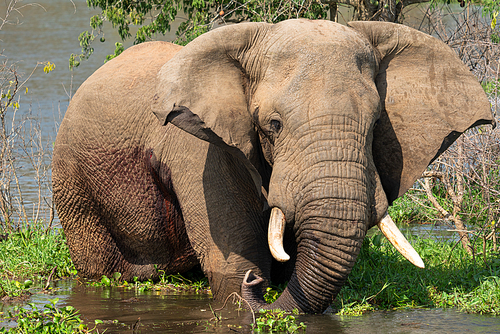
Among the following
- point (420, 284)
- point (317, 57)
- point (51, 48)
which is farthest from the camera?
point (51, 48)

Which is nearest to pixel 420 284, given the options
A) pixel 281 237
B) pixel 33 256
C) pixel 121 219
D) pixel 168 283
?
pixel 281 237

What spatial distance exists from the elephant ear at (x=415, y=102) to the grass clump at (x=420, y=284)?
78 centimetres

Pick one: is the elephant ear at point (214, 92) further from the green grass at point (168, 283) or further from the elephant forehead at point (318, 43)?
the green grass at point (168, 283)

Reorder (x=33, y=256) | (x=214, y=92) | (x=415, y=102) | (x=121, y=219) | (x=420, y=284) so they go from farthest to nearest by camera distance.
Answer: (x=33, y=256), (x=121, y=219), (x=420, y=284), (x=415, y=102), (x=214, y=92)

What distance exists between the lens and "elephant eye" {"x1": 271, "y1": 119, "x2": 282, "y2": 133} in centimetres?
464

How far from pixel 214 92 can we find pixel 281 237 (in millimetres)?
1083

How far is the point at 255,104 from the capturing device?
481 cm

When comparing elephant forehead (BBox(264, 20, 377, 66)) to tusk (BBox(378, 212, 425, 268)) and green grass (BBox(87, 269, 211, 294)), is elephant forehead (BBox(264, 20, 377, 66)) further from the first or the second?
green grass (BBox(87, 269, 211, 294))

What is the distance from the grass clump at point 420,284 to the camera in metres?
5.22

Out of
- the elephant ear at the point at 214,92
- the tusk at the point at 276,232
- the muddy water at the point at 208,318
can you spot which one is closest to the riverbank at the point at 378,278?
the muddy water at the point at 208,318

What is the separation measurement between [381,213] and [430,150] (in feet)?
2.84

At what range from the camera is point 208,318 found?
16.4ft

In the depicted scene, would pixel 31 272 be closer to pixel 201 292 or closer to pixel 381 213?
pixel 201 292

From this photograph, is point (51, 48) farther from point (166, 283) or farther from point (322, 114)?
point (322, 114)
